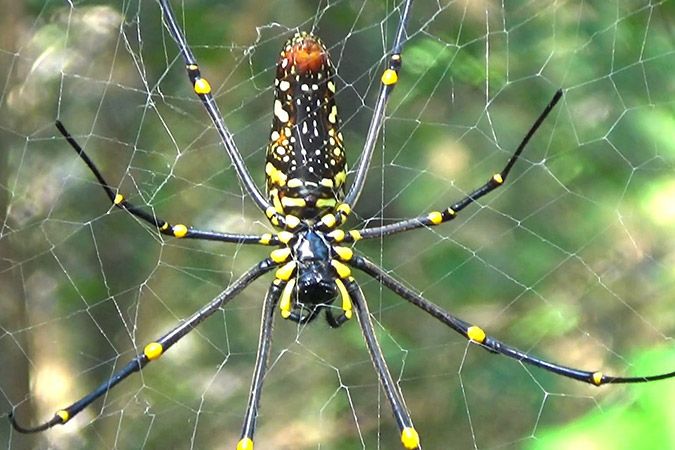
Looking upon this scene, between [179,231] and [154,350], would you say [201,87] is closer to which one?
[179,231]

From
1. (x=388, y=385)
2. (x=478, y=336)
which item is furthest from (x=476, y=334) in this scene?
(x=388, y=385)

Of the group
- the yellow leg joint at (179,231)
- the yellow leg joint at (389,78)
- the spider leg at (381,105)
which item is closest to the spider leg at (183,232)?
the yellow leg joint at (179,231)

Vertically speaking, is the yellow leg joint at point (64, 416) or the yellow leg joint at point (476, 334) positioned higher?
the yellow leg joint at point (476, 334)

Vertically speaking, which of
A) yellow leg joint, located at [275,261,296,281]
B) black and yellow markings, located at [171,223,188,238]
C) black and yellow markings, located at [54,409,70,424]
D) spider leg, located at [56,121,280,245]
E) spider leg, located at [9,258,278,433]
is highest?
spider leg, located at [56,121,280,245]

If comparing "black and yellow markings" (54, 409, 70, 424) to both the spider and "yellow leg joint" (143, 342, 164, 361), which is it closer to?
the spider

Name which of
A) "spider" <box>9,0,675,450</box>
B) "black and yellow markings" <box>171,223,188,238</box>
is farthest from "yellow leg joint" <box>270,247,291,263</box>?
"black and yellow markings" <box>171,223,188,238</box>

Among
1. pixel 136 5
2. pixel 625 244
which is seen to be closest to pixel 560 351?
A: pixel 625 244

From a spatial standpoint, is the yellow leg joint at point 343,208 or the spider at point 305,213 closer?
the spider at point 305,213

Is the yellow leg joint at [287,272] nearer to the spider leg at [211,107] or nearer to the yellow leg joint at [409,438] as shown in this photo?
the spider leg at [211,107]

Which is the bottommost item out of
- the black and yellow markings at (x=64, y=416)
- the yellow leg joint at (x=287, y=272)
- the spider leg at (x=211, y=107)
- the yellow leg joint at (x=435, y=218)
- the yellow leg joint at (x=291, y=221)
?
the black and yellow markings at (x=64, y=416)
